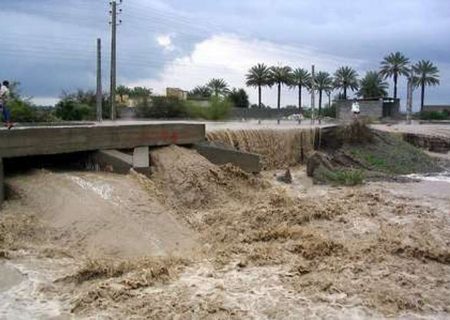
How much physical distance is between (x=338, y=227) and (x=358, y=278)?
153 inches

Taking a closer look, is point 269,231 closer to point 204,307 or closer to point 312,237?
point 312,237

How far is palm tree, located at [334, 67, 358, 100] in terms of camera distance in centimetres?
7856

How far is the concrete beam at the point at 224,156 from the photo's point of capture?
58.7 feet

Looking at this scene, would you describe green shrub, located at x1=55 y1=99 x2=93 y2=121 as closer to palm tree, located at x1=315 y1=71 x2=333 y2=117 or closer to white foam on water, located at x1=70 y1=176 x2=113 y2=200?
white foam on water, located at x1=70 y1=176 x2=113 y2=200

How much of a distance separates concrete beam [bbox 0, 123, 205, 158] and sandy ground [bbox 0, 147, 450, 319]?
61cm

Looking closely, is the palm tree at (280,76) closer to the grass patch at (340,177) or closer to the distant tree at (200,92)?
the distant tree at (200,92)

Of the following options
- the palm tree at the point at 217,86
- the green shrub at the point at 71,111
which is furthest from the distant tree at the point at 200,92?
the green shrub at the point at 71,111

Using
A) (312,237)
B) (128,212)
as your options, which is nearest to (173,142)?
(128,212)

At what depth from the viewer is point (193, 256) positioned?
→ 10984mm

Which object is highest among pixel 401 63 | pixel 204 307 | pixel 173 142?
pixel 401 63

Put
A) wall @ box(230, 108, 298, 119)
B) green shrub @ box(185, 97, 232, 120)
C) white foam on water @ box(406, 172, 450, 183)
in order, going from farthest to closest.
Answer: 1. wall @ box(230, 108, 298, 119)
2. green shrub @ box(185, 97, 232, 120)
3. white foam on water @ box(406, 172, 450, 183)

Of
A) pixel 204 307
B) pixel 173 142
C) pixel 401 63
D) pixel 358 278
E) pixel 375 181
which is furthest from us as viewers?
pixel 401 63

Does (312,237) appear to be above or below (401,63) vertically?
below

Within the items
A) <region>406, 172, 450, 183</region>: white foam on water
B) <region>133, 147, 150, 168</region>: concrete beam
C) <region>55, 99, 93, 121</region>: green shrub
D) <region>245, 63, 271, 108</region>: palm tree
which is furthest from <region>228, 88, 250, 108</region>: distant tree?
<region>133, 147, 150, 168</region>: concrete beam
